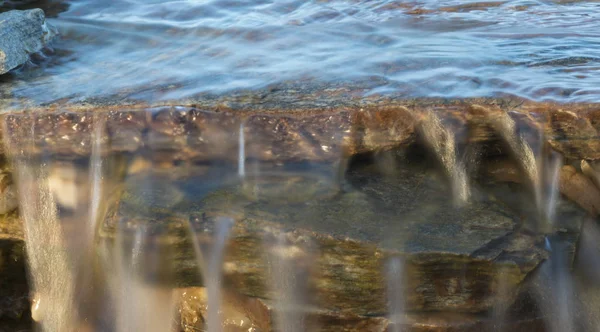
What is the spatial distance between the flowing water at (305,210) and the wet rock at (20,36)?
2.03 feet

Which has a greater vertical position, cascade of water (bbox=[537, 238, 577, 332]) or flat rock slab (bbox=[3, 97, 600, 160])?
flat rock slab (bbox=[3, 97, 600, 160])

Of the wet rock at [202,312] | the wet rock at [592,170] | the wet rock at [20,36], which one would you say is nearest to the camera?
the wet rock at [592,170]

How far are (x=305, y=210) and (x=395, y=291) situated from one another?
20.8 inches

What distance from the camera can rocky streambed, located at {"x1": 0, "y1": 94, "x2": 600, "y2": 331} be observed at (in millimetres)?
3344

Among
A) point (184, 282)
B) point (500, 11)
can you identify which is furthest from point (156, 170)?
point (500, 11)

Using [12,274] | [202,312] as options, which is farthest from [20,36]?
[202,312]

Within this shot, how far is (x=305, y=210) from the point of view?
3.47 m

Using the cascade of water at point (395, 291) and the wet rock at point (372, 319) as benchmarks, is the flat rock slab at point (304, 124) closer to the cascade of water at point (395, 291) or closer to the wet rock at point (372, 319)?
the cascade of water at point (395, 291)

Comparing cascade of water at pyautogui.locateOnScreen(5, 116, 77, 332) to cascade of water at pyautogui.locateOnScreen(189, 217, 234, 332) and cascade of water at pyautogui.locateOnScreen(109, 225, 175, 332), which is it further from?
cascade of water at pyautogui.locateOnScreen(189, 217, 234, 332)

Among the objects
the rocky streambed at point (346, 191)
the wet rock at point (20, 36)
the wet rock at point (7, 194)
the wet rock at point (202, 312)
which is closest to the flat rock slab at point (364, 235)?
the rocky streambed at point (346, 191)

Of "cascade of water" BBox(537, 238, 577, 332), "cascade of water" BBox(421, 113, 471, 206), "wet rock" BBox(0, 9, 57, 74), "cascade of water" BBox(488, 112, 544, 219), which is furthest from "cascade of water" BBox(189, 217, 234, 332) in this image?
"wet rock" BBox(0, 9, 57, 74)

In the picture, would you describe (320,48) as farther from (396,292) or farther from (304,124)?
(396,292)

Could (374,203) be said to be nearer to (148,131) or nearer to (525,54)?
(148,131)

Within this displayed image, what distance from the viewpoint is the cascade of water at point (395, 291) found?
3.28 m
